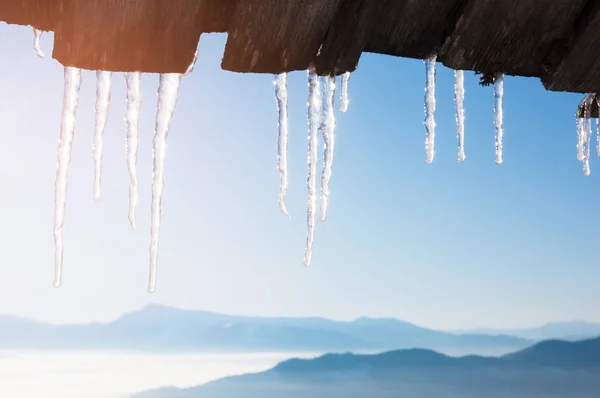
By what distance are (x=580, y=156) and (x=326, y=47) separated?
9.52ft

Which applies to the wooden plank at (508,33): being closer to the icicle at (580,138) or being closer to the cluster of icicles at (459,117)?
the cluster of icicles at (459,117)

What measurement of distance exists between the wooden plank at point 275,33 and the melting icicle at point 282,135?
87cm

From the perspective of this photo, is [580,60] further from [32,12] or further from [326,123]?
[32,12]

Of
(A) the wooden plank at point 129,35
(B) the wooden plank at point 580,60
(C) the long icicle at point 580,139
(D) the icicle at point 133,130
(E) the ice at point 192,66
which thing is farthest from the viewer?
(C) the long icicle at point 580,139

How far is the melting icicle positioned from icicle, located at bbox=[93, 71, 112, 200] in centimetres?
82

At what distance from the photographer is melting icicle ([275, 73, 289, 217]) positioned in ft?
10.4

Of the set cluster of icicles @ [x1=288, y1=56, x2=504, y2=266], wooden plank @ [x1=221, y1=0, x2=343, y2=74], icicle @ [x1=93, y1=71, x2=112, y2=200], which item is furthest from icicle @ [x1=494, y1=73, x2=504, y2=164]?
icicle @ [x1=93, y1=71, x2=112, y2=200]

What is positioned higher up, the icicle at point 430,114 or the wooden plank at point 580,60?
the icicle at point 430,114

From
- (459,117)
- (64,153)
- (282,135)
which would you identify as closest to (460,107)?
(459,117)

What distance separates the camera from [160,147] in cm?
333

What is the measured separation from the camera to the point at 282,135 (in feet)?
11.6

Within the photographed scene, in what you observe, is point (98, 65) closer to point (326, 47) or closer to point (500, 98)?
point (326, 47)

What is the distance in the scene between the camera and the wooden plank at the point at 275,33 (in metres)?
2.04

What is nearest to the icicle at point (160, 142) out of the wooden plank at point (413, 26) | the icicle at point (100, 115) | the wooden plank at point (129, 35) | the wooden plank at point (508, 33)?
the icicle at point (100, 115)
